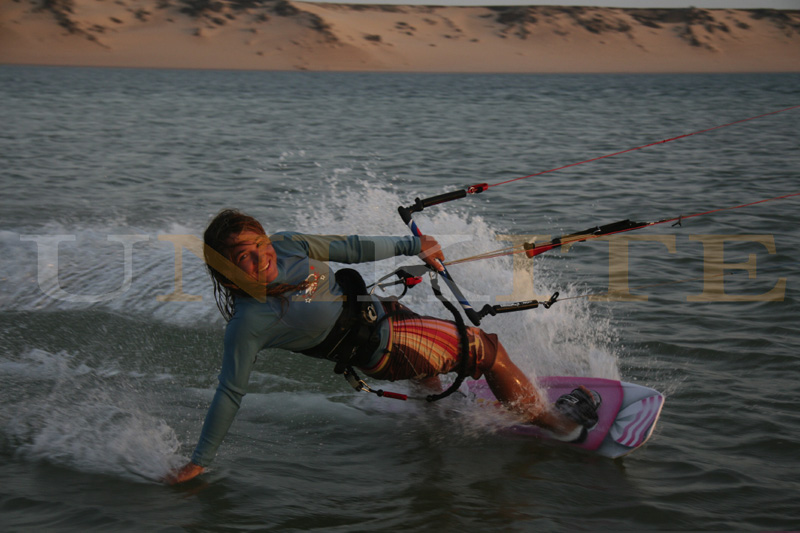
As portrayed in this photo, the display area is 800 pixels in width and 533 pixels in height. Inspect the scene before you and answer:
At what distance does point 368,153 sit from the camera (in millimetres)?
15695

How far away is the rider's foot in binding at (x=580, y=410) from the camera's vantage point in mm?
4656

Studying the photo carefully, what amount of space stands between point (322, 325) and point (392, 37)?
8398 centimetres

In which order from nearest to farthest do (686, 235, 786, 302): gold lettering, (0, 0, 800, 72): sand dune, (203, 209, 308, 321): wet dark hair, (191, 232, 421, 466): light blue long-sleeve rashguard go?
(203, 209, 308, 321): wet dark hair, (191, 232, 421, 466): light blue long-sleeve rashguard, (686, 235, 786, 302): gold lettering, (0, 0, 800, 72): sand dune

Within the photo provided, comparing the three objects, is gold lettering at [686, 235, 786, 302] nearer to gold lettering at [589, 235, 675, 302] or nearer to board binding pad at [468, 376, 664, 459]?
gold lettering at [589, 235, 675, 302]

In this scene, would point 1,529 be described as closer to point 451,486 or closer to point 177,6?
point 451,486

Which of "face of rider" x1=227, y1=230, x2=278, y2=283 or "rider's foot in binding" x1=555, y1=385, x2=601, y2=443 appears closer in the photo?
"face of rider" x1=227, y1=230, x2=278, y2=283

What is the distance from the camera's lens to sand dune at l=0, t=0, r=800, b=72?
72500 mm

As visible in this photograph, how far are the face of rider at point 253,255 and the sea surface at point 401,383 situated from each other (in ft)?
4.35

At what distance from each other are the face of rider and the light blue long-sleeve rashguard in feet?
0.30

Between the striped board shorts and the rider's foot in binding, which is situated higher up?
the striped board shorts

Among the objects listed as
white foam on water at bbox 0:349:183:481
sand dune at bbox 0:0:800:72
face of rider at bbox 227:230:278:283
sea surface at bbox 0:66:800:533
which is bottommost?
white foam on water at bbox 0:349:183:481

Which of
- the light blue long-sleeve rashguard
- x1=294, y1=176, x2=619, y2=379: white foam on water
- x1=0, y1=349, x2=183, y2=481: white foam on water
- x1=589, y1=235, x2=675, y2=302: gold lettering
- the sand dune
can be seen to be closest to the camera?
the light blue long-sleeve rashguard

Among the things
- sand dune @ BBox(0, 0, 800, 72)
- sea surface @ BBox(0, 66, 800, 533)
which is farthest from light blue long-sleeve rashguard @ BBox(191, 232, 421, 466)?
sand dune @ BBox(0, 0, 800, 72)

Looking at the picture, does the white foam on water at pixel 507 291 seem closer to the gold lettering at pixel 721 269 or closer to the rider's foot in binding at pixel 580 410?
the rider's foot in binding at pixel 580 410
